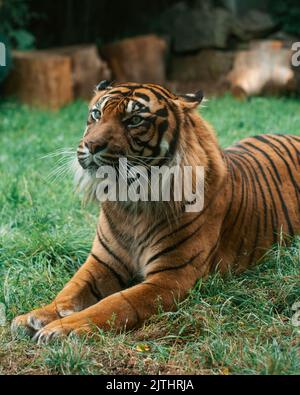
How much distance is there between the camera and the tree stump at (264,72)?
472 inches

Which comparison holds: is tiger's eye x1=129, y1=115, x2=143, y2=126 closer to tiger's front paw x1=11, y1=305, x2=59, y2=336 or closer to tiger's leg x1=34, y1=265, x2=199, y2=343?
tiger's leg x1=34, y1=265, x2=199, y2=343

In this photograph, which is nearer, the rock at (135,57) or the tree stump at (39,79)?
the tree stump at (39,79)

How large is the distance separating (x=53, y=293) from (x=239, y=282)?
110 centimetres

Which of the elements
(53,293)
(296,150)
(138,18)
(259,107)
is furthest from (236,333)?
(138,18)

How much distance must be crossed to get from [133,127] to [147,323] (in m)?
1.06

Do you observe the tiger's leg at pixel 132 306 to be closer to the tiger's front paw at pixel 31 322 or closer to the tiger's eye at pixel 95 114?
the tiger's front paw at pixel 31 322

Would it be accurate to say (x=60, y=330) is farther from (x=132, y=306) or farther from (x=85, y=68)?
(x=85, y=68)

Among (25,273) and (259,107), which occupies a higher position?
(259,107)

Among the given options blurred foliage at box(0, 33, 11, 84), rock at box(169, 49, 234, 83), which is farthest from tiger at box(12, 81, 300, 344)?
rock at box(169, 49, 234, 83)

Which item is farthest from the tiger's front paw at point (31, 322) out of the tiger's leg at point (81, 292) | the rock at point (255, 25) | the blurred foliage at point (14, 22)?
the rock at point (255, 25)
